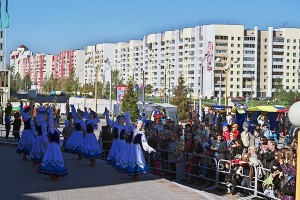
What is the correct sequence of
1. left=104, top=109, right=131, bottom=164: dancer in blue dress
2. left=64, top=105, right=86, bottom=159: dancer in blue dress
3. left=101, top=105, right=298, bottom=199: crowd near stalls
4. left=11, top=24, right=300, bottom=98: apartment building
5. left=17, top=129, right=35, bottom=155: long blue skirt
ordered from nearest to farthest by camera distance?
1. left=101, top=105, right=298, bottom=199: crowd near stalls
2. left=104, top=109, right=131, bottom=164: dancer in blue dress
3. left=64, top=105, right=86, bottom=159: dancer in blue dress
4. left=17, top=129, right=35, bottom=155: long blue skirt
5. left=11, top=24, right=300, bottom=98: apartment building

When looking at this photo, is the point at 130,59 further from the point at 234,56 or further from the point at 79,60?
the point at 234,56

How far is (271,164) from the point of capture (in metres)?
13.3

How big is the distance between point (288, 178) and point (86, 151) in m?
8.84

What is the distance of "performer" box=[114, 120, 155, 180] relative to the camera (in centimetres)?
1534

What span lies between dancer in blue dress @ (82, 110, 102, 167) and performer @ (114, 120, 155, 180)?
3113mm

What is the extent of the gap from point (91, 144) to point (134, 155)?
3.58m

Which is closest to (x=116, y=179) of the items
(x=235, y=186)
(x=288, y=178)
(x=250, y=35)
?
(x=235, y=186)

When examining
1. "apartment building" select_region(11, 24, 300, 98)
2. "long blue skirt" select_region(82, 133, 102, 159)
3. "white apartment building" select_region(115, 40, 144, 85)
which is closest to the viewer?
"long blue skirt" select_region(82, 133, 102, 159)

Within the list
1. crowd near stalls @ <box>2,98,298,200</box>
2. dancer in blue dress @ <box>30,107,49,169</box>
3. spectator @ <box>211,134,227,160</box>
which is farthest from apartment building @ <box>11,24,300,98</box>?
spectator @ <box>211,134,227,160</box>

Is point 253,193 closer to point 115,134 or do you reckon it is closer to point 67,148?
point 115,134

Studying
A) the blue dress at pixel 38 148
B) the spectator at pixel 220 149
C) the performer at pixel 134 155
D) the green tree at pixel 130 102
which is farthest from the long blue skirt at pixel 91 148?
the green tree at pixel 130 102

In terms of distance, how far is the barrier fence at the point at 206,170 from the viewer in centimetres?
1377

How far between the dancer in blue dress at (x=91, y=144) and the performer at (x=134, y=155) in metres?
3.11

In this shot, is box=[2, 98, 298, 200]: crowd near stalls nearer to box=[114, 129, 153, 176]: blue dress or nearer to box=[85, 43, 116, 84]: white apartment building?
box=[114, 129, 153, 176]: blue dress
